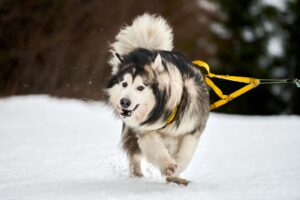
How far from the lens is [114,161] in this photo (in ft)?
23.5

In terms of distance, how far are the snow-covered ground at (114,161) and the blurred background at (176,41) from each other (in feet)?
9.18

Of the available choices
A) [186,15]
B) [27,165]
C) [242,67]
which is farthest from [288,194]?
[186,15]

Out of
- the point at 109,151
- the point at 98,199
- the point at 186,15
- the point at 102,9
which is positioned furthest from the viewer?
the point at 186,15

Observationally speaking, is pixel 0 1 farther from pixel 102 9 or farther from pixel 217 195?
pixel 217 195

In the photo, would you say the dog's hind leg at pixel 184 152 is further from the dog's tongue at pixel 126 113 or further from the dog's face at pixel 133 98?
the dog's tongue at pixel 126 113

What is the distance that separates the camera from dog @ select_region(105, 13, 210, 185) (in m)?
5.21

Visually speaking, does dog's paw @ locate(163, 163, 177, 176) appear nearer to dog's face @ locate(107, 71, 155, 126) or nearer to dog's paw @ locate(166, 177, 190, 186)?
dog's paw @ locate(166, 177, 190, 186)

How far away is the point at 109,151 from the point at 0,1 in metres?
5.77

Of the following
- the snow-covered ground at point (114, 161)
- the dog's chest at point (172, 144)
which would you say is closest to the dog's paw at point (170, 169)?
the snow-covered ground at point (114, 161)

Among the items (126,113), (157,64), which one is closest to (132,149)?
(126,113)

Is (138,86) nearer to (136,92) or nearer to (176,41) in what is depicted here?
(136,92)

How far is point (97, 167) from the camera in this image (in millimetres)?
6574

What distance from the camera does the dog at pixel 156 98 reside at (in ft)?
17.1

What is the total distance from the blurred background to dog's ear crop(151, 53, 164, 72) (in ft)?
26.3
